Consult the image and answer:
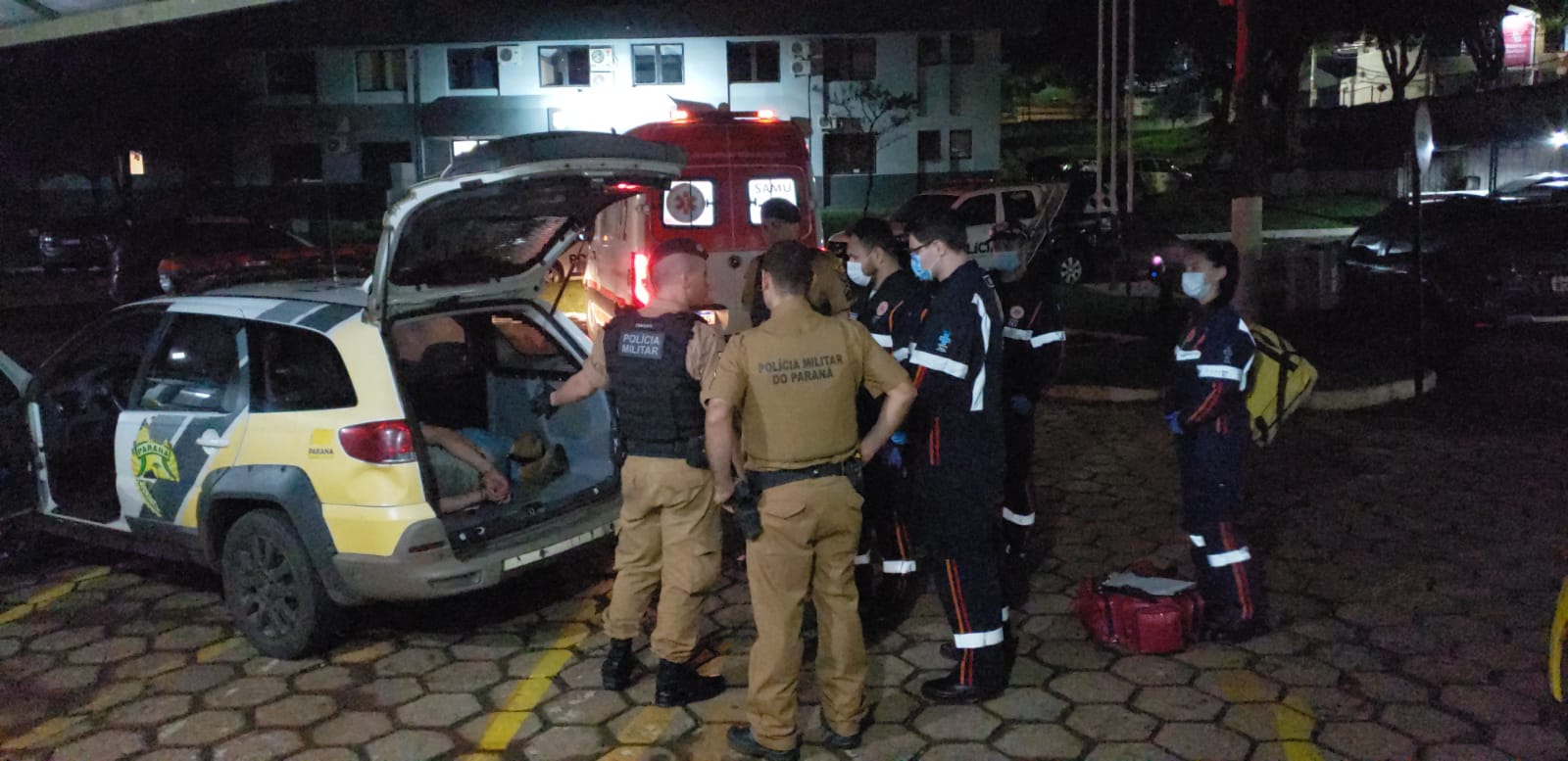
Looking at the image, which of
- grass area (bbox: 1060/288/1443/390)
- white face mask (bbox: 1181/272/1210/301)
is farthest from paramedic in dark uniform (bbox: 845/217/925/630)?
grass area (bbox: 1060/288/1443/390)

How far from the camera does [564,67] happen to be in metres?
35.9

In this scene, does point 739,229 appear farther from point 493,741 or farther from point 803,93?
point 803,93

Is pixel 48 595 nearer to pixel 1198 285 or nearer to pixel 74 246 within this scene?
pixel 1198 285

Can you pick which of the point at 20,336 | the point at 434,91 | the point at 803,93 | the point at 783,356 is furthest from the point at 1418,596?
the point at 434,91

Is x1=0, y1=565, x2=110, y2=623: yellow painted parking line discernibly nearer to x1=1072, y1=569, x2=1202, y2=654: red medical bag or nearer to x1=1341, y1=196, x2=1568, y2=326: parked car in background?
x1=1072, y1=569, x2=1202, y2=654: red medical bag

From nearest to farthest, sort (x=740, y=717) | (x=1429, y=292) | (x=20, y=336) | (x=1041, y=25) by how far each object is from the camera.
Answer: (x=740, y=717) → (x=1429, y=292) → (x=20, y=336) → (x=1041, y=25)

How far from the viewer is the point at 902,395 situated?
3.84 metres

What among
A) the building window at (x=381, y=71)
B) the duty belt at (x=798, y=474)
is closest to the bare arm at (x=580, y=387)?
the duty belt at (x=798, y=474)

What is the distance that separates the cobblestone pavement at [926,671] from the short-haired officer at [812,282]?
139 centimetres

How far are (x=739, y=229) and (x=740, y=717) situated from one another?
6.10 meters

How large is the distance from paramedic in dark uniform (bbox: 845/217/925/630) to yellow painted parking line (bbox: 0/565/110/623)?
395 cm

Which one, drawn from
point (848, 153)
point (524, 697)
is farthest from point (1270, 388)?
point (848, 153)

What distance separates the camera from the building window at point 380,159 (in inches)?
1441

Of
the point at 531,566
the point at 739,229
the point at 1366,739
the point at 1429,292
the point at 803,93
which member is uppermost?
the point at 803,93
